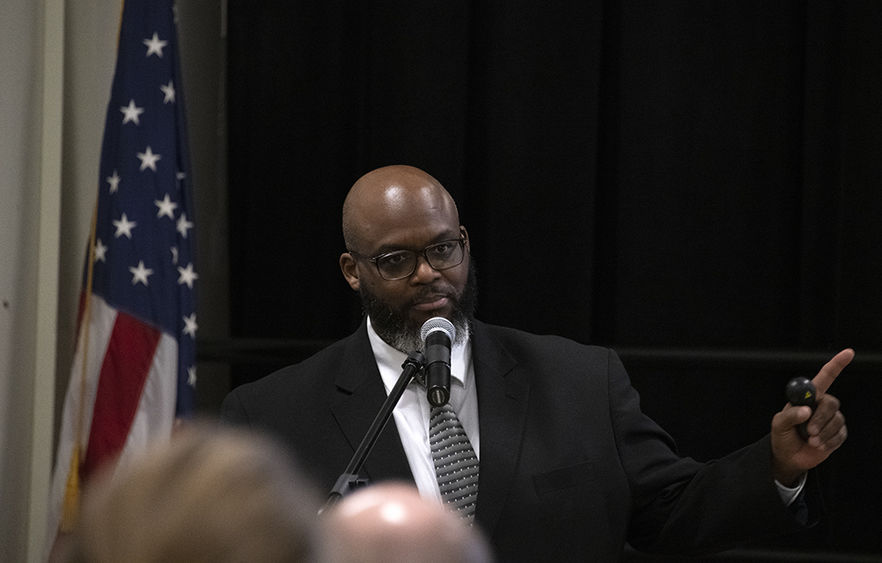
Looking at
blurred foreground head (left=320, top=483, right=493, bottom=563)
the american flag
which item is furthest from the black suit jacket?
blurred foreground head (left=320, top=483, right=493, bottom=563)

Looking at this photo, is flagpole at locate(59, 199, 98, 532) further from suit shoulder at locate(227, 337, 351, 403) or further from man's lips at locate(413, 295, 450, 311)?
man's lips at locate(413, 295, 450, 311)

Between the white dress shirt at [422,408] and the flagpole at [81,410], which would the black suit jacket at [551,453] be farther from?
the flagpole at [81,410]

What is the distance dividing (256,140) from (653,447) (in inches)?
75.8

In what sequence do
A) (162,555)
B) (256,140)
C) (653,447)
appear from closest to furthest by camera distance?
(162,555), (653,447), (256,140)

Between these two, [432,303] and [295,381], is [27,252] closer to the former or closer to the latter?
[295,381]

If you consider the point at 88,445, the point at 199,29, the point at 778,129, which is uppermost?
the point at 199,29

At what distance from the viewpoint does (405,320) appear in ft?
7.56

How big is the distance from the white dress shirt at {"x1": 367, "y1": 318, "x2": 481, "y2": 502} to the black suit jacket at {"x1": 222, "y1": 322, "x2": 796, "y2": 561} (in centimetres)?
3

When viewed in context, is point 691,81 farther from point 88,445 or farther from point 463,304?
point 88,445

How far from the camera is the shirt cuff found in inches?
78.8

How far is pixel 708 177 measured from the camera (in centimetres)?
336

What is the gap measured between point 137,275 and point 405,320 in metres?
1.22

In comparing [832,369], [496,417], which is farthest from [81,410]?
[832,369]


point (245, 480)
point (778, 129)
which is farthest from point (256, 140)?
point (245, 480)
